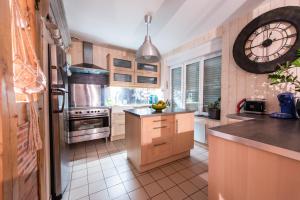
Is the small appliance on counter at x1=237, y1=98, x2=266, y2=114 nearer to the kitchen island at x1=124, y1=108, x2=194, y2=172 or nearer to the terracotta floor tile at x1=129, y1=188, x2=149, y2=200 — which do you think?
the kitchen island at x1=124, y1=108, x2=194, y2=172

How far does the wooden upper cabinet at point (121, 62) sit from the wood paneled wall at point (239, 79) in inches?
88.0

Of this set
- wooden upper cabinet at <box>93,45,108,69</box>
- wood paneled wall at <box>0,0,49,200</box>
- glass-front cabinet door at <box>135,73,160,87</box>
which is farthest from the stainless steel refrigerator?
glass-front cabinet door at <box>135,73,160,87</box>

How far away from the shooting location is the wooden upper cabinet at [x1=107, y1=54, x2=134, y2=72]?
3204 millimetres

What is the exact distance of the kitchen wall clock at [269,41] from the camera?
60.7 inches

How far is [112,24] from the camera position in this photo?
237cm

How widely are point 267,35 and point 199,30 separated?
3.80 ft

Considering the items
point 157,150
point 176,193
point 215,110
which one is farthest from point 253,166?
point 215,110

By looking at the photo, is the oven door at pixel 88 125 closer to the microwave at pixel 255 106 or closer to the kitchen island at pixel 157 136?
the kitchen island at pixel 157 136

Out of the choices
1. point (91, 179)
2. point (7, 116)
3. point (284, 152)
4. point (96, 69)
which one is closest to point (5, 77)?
point (7, 116)

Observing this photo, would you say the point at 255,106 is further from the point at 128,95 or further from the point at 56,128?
the point at 128,95

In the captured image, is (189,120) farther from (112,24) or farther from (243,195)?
(112,24)

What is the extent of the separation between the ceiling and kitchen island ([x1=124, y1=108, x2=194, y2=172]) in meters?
1.58

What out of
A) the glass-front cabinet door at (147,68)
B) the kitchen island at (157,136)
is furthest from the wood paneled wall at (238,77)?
the glass-front cabinet door at (147,68)

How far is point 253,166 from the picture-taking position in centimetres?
72
